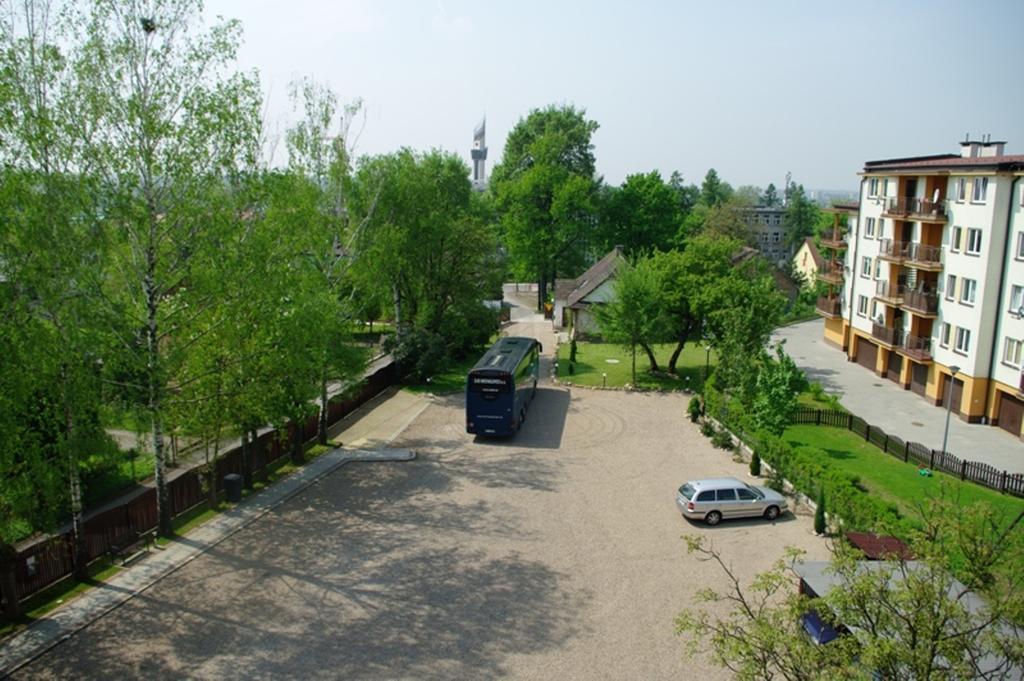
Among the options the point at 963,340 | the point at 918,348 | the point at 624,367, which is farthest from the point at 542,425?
the point at 918,348

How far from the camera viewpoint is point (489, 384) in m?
32.2

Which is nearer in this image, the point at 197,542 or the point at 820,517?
the point at 197,542

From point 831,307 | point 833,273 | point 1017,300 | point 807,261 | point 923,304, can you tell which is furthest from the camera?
point 807,261

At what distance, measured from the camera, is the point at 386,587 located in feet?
64.1

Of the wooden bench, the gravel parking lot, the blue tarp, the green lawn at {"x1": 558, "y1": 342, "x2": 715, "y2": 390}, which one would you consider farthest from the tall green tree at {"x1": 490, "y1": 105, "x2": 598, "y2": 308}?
the blue tarp

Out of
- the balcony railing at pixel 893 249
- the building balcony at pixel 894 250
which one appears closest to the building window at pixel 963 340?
the building balcony at pixel 894 250

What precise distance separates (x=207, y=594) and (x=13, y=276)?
875 cm

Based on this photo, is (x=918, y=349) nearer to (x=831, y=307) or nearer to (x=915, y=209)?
(x=915, y=209)

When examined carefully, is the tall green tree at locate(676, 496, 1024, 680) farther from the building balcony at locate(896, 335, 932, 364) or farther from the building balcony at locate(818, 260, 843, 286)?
the building balcony at locate(818, 260, 843, 286)

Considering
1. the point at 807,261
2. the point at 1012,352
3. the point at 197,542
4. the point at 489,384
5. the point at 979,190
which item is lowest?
the point at 197,542

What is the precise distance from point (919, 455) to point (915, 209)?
59.4 ft

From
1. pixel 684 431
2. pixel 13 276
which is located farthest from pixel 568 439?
pixel 13 276

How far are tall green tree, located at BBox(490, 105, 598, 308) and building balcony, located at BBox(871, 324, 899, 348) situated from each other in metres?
28.1

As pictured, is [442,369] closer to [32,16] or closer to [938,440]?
[938,440]
